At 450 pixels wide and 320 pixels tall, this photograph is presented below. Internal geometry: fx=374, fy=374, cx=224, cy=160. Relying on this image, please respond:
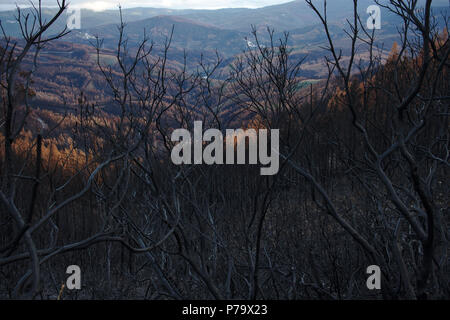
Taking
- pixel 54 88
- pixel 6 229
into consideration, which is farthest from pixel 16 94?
pixel 54 88

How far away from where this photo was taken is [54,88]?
148 m

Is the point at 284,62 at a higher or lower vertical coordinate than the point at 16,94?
higher

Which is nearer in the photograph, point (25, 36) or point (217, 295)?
point (25, 36)

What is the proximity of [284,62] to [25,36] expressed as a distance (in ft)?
5.62

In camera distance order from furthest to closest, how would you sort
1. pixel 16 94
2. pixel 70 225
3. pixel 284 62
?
pixel 70 225 < pixel 284 62 < pixel 16 94

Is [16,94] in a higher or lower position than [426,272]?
higher

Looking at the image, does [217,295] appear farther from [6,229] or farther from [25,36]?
[6,229]

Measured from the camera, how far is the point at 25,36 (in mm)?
1961
